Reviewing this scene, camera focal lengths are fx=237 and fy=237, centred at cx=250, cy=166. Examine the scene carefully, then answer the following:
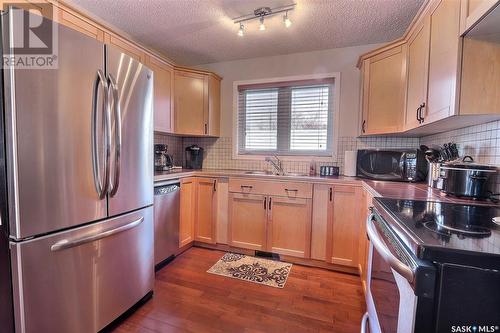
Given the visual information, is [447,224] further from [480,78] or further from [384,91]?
[384,91]

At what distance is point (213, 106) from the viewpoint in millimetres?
3045

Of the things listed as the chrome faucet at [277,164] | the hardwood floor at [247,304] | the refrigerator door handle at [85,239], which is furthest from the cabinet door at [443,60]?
the refrigerator door handle at [85,239]

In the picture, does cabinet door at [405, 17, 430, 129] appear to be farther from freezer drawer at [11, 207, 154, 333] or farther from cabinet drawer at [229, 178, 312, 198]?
freezer drawer at [11, 207, 154, 333]

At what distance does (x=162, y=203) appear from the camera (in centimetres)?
219

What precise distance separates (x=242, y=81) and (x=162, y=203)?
6.01 feet

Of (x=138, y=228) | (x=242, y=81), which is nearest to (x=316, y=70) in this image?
(x=242, y=81)

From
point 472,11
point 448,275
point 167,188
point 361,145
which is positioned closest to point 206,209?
point 167,188

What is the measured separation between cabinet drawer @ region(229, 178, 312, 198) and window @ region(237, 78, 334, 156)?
2.23ft

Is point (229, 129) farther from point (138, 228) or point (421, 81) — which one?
point (421, 81)

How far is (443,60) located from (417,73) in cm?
44

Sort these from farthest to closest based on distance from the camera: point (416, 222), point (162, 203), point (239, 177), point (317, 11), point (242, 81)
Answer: point (242, 81)
point (239, 177)
point (162, 203)
point (317, 11)
point (416, 222)

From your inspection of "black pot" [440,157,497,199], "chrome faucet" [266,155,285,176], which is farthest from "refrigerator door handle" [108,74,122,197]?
"black pot" [440,157,497,199]

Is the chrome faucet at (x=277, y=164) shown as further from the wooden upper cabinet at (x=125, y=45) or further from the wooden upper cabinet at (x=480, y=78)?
the wooden upper cabinet at (x=480, y=78)

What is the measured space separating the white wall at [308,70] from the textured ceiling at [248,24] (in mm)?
96
